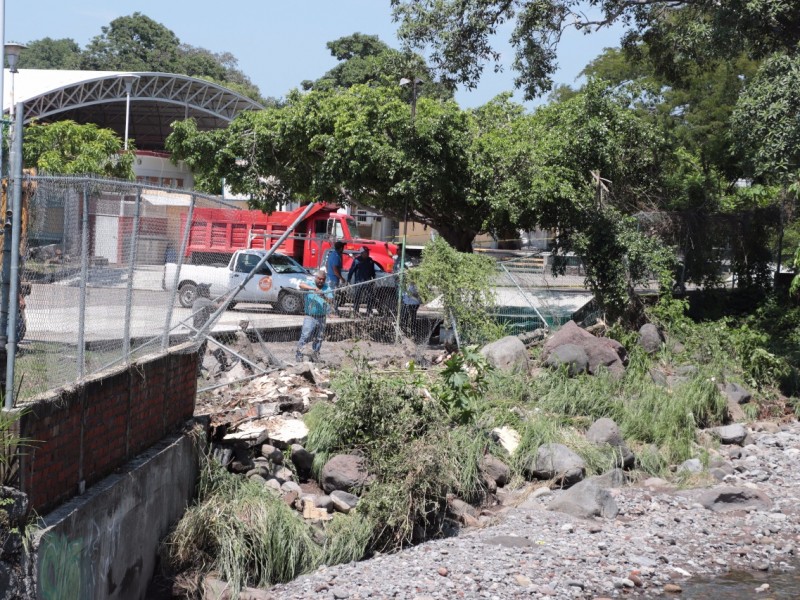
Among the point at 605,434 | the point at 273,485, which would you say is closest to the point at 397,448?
the point at 273,485

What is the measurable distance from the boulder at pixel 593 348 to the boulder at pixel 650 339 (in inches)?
59.8

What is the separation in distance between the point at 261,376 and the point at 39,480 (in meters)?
6.67

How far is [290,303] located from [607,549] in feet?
22.8

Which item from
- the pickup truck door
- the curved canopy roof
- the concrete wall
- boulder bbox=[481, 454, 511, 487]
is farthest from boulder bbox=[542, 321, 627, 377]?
the curved canopy roof

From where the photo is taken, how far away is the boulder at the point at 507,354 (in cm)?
1330

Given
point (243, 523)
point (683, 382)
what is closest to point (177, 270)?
point (243, 523)

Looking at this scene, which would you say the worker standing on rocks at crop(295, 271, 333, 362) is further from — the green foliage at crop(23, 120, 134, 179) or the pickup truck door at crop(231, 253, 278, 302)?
the green foliage at crop(23, 120, 134, 179)

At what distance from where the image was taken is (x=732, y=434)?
1302cm

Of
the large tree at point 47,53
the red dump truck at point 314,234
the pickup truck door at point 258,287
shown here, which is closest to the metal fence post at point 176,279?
the pickup truck door at point 258,287

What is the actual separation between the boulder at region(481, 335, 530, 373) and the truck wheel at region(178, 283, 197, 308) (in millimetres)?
5413

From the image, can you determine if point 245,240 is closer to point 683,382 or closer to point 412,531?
point 412,531

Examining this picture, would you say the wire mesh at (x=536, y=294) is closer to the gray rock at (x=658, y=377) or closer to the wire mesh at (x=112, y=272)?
the gray rock at (x=658, y=377)

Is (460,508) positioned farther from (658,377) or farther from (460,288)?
(658,377)

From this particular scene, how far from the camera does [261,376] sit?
39.7 feet
